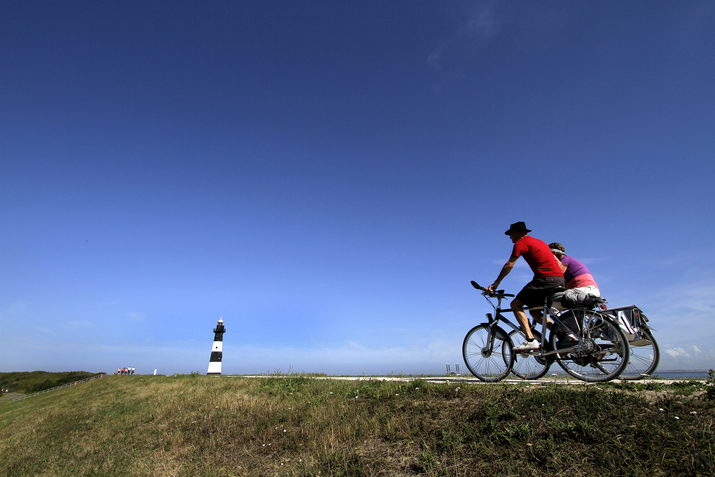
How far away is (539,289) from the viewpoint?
707 centimetres

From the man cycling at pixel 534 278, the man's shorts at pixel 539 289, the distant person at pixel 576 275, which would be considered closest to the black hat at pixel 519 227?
the man cycling at pixel 534 278

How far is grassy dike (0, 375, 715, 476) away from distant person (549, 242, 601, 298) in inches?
71.5

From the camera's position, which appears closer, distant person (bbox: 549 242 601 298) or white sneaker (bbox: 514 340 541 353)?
distant person (bbox: 549 242 601 298)

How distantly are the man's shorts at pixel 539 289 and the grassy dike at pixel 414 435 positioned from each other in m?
1.64

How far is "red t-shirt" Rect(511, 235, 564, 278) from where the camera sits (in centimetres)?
711

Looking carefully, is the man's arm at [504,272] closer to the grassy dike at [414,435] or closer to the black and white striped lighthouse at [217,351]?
the grassy dike at [414,435]

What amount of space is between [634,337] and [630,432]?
236cm

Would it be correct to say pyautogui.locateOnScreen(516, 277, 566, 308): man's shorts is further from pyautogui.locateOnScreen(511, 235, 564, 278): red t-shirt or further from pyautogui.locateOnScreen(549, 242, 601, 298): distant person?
pyautogui.locateOnScreen(549, 242, 601, 298): distant person

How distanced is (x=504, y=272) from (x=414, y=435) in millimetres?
3888

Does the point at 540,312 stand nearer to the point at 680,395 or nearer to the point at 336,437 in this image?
the point at 680,395

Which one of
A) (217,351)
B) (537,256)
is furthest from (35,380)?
(537,256)

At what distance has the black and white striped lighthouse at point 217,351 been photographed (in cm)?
2691

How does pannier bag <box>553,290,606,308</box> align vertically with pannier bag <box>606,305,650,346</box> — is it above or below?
above

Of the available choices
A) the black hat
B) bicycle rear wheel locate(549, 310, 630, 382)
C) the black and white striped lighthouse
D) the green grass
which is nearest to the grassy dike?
bicycle rear wheel locate(549, 310, 630, 382)
